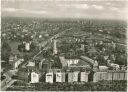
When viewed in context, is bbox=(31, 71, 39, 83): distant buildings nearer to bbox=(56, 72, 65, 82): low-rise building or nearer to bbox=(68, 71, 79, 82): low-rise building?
bbox=(56, 72, 65, 82): low-rise building

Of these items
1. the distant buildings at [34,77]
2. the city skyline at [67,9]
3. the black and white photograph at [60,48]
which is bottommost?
the distant buildings at [34,77]

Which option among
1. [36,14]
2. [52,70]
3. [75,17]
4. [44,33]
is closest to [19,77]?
[52,70]

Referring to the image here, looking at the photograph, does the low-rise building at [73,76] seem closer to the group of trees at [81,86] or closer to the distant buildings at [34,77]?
the group of trees at [81,86]

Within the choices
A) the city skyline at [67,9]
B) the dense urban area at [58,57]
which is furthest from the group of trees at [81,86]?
the city skyline at [67,9]

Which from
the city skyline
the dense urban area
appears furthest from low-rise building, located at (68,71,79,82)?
the city skyline

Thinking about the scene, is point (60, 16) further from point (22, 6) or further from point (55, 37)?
point (22, 6)

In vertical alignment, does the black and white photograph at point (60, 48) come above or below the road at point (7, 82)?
above

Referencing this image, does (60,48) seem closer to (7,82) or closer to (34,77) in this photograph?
(34,77)

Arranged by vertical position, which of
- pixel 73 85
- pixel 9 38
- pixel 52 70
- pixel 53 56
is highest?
pixel 9 38

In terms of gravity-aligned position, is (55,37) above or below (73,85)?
above
